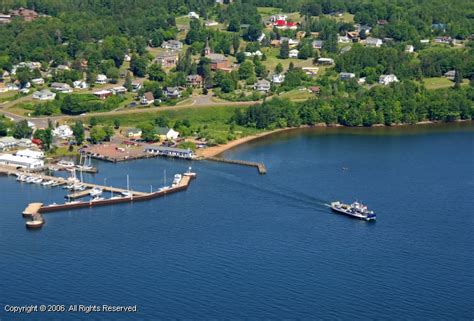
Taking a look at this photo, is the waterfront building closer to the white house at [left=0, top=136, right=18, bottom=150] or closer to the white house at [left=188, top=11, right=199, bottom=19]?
the white house at [left=0, top=136, right=18, bottom=150]

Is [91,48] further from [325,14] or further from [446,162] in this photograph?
[446,162]

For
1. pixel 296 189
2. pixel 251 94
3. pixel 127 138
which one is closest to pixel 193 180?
pixel 296 189

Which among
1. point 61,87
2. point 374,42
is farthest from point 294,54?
point 61,87

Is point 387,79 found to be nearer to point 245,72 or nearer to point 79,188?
point 245,72

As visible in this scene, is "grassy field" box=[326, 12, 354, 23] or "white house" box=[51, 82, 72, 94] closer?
"white house" box=[51, 82, 72, 94]

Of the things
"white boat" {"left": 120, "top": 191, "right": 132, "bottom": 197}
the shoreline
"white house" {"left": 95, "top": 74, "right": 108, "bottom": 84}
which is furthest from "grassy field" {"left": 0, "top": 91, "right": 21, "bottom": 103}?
"white boat" {"left": 120, "top": 191, "right": 132, "bottom": 197}

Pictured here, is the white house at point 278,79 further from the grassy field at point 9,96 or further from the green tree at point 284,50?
the grassy field at point 9,96
